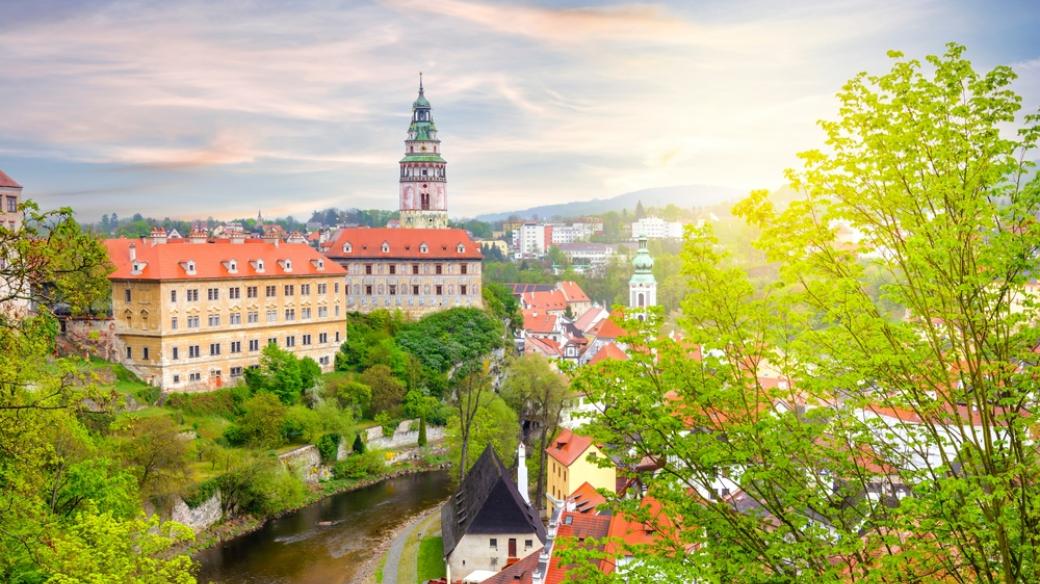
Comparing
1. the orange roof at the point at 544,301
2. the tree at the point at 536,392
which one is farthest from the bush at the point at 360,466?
the orange roof at the point at 544,301

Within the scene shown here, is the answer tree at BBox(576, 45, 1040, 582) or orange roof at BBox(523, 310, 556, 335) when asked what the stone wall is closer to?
tree at BBox(576, 45, 1040, 582)

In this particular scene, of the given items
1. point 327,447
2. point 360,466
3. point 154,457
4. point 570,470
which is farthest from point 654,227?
point 154,457

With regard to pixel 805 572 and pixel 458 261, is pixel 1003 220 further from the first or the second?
pixel 458 261

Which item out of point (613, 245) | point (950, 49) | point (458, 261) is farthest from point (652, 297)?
point (613, 245)

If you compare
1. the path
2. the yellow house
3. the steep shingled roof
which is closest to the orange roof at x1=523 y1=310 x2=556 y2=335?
the yellow house

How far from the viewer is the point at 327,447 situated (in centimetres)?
3775

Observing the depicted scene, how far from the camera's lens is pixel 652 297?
66.1 metres

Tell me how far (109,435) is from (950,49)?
2764cm

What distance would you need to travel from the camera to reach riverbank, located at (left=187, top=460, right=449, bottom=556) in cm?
2989

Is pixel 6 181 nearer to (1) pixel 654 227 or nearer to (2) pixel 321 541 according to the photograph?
(2) pixel 321 541

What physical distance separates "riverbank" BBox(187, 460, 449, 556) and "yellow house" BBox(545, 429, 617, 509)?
27.6 feet

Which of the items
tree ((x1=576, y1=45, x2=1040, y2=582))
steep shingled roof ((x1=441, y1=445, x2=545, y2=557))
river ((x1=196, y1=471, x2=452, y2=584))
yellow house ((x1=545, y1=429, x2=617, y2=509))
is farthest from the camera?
yellow house ((x1=545, y1=429, x2=617, y2=509))

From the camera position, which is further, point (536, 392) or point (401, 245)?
point (401, 245)

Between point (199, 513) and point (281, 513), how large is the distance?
347 cm
